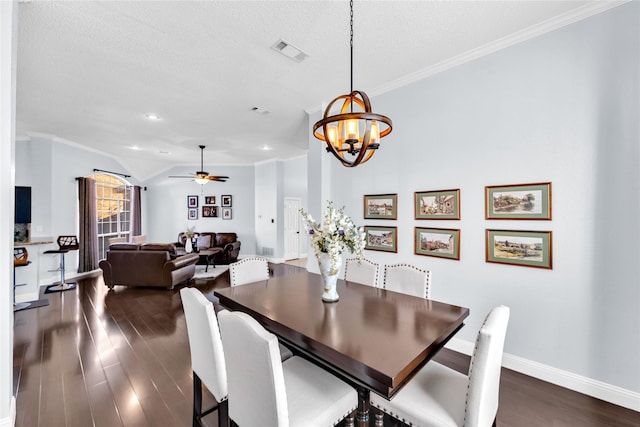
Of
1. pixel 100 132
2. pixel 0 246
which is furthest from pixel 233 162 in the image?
pixel 0 246

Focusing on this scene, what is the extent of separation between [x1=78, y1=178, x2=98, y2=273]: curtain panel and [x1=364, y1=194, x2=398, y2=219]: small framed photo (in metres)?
6.54

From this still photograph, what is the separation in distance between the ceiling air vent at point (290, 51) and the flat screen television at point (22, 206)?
5.90m

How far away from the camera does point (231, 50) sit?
2.58m

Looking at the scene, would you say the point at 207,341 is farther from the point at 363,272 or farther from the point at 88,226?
the point at 88,226

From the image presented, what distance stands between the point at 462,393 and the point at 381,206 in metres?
2.24

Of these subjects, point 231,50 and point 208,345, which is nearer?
point 208,345

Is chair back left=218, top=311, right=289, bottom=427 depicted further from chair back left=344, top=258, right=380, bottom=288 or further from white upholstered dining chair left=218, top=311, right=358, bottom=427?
chair back left=344, top=258, right=380, bottom=288

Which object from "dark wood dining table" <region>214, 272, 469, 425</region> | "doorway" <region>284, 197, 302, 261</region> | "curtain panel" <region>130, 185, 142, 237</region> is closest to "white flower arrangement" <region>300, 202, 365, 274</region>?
"dark wood dining table" <region>214, 272, 469, 425</region>

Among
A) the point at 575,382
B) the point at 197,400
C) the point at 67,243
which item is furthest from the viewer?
the point at 67,243

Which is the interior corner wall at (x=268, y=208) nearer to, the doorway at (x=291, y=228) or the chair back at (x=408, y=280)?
the doorway at (x=291, y=228)

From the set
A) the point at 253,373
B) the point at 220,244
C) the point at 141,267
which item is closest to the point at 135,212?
the point at 220,244

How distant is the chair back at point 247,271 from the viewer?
2.60 m

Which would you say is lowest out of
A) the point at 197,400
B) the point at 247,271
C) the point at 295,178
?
the point at 197,400

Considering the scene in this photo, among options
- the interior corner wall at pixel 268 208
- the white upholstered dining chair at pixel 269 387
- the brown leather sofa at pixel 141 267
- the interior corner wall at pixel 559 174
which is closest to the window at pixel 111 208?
the brown leather sofa at pixel 141 267
